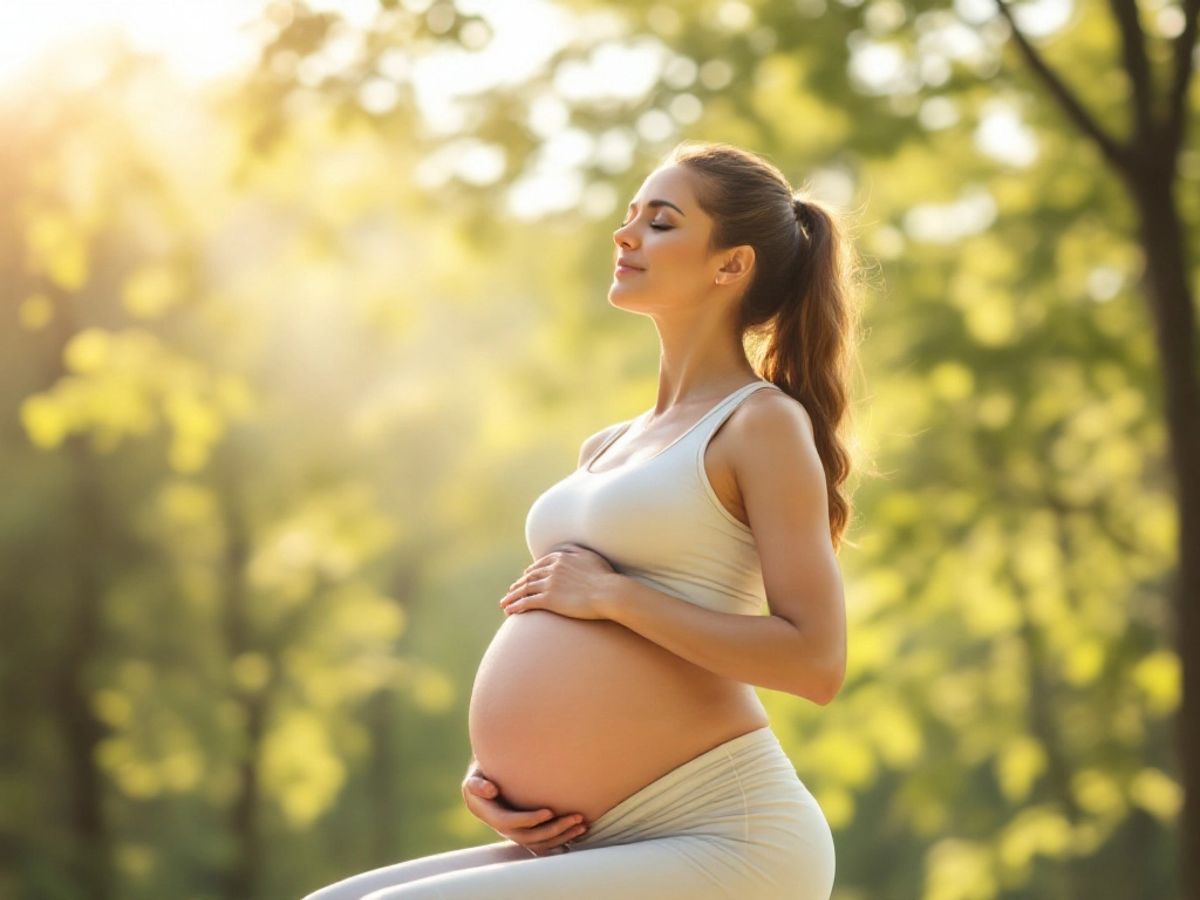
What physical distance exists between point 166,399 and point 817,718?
4.05 metres

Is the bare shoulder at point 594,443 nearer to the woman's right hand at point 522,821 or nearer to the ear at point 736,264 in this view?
the ear at point 736,264

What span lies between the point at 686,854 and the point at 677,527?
0.50 m

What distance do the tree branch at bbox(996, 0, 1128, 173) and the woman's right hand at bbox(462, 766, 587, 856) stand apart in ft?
12.8

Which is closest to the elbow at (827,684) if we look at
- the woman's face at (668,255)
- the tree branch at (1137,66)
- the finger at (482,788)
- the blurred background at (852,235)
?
the finger at (482,788)

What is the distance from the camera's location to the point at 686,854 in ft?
7.22

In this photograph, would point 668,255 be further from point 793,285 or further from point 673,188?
point 793,285

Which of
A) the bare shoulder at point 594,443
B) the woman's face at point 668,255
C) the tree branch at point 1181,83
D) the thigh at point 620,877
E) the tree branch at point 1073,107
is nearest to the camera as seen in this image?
the thigh at point 620,877

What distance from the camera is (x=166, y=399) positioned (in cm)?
725

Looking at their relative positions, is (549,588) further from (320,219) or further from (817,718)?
(817,718)

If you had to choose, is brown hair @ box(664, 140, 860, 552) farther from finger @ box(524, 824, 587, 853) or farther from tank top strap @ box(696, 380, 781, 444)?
finger @ box(524, 824, 587, 853)

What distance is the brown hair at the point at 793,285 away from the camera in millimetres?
2600

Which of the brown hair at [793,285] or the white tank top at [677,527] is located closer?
the white tank top at [677,527]

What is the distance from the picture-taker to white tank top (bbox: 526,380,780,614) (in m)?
2.32

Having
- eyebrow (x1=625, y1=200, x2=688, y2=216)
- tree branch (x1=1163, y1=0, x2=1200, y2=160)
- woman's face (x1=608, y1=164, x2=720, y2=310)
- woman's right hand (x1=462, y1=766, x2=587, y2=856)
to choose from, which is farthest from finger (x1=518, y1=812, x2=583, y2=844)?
tree branch (x1=1163, y1=0, x2=1200, y2=160)
